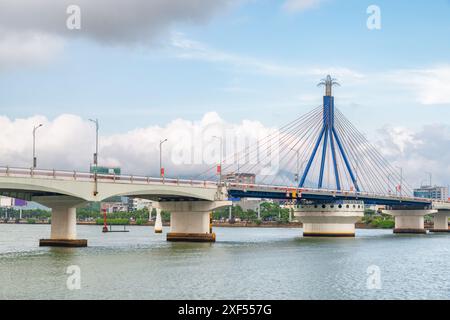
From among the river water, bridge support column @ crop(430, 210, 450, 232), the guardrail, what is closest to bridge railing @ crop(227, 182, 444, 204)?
the guardrail

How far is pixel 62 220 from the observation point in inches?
3056

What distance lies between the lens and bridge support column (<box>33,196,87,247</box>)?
76688 millimetres

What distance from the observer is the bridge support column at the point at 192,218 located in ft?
306

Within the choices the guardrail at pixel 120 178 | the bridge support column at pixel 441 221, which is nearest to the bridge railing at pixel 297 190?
the guardrail at pixel 120 178

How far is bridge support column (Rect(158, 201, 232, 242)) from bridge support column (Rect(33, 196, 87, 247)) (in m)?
18.5

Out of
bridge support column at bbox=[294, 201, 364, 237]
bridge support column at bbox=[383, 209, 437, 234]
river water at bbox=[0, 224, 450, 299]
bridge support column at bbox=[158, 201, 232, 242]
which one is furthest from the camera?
bridge support column at bbox=[383, 209, 437, 234]

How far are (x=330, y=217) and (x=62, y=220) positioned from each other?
5994cm

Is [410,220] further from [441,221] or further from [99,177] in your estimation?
[99,177]

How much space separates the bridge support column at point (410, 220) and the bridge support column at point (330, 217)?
36.3 metres

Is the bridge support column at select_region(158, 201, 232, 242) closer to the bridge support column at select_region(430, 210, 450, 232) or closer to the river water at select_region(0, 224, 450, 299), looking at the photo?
the river water at select_region(0, 224, 450, 299)
